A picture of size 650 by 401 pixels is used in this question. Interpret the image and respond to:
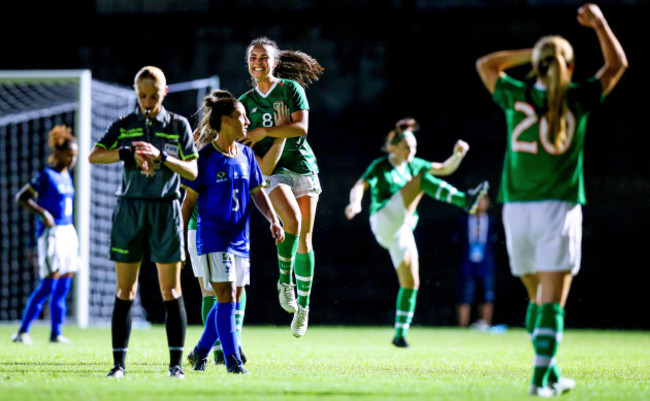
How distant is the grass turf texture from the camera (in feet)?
16.7

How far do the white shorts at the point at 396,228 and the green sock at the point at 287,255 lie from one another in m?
2.12

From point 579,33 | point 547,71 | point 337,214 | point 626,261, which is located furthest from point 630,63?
point 547,71

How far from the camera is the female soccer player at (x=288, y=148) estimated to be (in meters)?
7.63

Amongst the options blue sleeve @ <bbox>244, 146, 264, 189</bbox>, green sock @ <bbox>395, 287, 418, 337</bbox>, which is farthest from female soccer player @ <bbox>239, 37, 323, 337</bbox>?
green sock @ <bbox>395, 287, 418, 337</bbox>

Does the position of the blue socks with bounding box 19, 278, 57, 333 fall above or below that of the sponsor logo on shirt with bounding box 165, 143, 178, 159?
below

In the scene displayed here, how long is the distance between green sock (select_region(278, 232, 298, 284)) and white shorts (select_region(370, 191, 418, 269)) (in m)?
2.12

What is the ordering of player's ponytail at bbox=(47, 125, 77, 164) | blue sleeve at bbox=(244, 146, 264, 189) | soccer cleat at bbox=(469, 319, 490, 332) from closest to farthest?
blue sleeve at bbox=(244, 146, 264, 189)
player's ponytail at bbox=(47, 125, 77, 164)
soccer cleat at bbox=(469, 319, 490, 332)

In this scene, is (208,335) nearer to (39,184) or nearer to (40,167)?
(39,184)

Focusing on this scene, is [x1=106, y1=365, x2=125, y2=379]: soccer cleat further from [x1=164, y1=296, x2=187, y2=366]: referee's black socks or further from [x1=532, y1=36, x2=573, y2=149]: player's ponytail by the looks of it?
[x1=532, y1=36, x2=573, y2=149]: player's ponytail

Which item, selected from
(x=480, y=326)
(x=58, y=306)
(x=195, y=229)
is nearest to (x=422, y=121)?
(x=480, y=326)

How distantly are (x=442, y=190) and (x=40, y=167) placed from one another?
31.3ft

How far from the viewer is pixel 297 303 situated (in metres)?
8.36

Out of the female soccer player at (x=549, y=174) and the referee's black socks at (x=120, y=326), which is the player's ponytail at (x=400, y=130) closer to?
the referee's black socks at (x=120, y=326)

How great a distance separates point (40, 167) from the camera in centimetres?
1708
